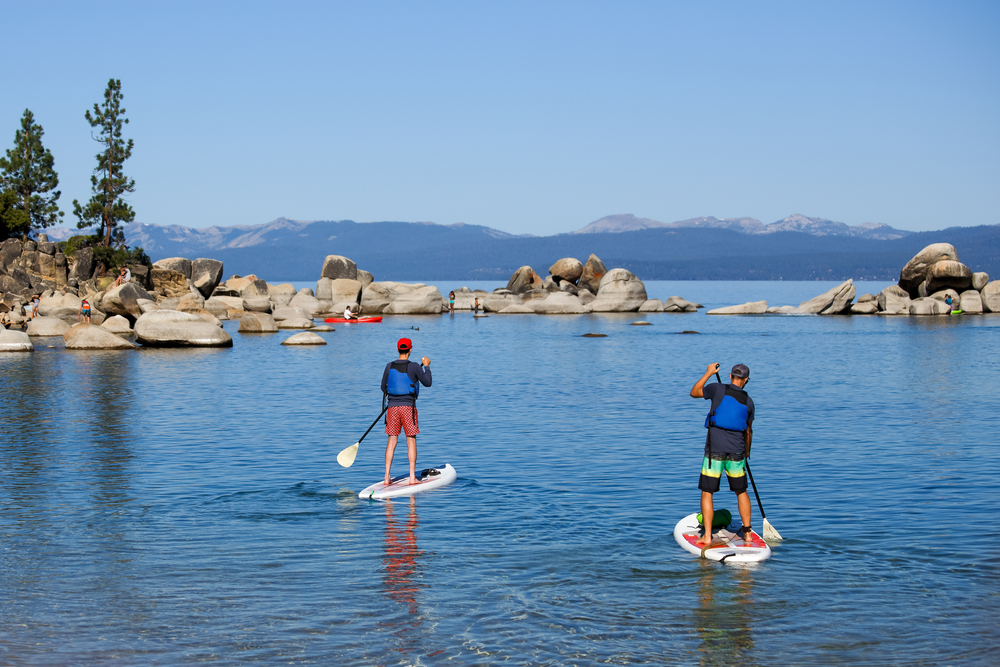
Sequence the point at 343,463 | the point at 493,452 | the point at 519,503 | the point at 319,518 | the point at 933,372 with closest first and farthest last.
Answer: the point at 319,518, the point at 519,503, the point at 343,463, the point at 493,452, the point at 933,372

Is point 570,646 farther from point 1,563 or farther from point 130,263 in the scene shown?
point 130,263

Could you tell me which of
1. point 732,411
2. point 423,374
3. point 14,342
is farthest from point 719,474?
point 14,342

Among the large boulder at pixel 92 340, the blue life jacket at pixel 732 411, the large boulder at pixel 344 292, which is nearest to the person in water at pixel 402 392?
the blue life jacket at pixel 732 411

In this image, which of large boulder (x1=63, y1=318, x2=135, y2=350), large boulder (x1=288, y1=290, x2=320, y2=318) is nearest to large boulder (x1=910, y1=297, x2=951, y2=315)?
large boulder (x1=288, y1=290, x2=320, y2=318)

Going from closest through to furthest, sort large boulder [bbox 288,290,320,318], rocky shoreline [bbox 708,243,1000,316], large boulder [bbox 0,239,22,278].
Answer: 1. large boulder [bbox 0,239,22,278]
2. rocky shoreline [bbox 708,243,1000,316]
3. large boulder [bbox 288,290,320,318]

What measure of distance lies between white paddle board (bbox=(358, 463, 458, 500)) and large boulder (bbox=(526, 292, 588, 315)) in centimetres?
6897

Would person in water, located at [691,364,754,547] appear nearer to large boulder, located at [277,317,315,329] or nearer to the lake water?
the lake water

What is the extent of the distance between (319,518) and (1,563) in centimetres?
372

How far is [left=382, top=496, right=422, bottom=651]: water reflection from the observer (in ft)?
27.2

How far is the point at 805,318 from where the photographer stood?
248 ft

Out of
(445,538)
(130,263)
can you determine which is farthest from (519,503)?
(130,263)

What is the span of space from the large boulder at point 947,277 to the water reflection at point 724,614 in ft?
225

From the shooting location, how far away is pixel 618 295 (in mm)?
82938

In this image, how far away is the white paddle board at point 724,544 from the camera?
33.6 feet
